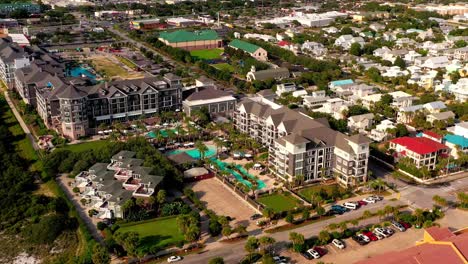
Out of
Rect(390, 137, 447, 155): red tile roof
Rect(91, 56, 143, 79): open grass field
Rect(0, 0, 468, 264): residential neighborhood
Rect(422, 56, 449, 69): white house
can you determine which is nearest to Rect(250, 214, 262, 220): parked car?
Rect(0, 0, 468, 264): residential neighborhood

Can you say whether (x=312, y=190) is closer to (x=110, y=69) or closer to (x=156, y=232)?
(x=156, y=232)

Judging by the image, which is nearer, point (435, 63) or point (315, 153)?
point (315, 153)

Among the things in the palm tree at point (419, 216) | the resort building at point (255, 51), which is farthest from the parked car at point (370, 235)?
the resort building at point (255, 51)

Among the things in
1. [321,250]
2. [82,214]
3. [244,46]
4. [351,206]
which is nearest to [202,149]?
[82,214]

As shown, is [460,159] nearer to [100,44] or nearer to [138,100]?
[138,100]

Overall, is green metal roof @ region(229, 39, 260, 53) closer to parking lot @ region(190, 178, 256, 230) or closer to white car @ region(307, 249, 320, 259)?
parking lot @ region(190, 178, 256, 230)

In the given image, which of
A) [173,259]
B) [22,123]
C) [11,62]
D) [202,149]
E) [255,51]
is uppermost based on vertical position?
[11,62]
